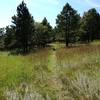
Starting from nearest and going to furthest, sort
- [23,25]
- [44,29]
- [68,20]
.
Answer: [23,25] → [68,20] → [44,29]

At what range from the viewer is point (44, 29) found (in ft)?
186

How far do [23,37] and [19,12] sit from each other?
15.5 ft


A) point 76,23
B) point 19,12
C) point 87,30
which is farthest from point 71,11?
point 19,12

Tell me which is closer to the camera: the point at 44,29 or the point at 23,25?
the point at 23,25

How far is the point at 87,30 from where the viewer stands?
Result: 5794 centimetres

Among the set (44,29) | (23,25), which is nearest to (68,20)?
(44,29)

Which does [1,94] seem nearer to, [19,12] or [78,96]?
[78,96]

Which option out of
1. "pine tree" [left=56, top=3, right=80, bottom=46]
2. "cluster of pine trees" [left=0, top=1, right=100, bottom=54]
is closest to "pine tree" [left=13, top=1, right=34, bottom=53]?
"cluster of pine trees" [left=0, top=1, right=100, bottom=54]

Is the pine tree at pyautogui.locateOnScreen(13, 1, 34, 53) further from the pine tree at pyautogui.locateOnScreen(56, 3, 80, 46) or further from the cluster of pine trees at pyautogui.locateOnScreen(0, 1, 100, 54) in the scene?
the pine tree at pyautogui.locateOnScreen(56, 3, 80, 46)

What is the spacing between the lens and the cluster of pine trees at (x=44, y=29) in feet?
150

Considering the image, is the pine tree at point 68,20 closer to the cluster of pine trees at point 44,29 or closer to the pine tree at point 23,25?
the cluster of pine trees at point 44,29

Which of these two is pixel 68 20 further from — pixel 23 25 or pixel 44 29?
pixel 23 25

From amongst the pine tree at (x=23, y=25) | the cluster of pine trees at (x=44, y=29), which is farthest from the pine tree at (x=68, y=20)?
the pine tree at (x=23, y=25)

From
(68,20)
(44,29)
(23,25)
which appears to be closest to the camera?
(23,25)
